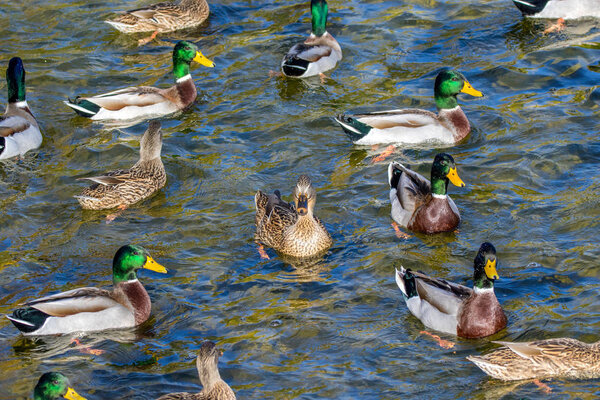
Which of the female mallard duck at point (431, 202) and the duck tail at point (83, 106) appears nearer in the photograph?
the female mallard duck at point (431, 202)

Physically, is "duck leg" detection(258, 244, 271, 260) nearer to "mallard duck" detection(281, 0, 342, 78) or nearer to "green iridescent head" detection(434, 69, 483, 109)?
"green iridescent head" detection(434, 69, 483, 109)

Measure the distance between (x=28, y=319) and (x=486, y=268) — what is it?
161 inches

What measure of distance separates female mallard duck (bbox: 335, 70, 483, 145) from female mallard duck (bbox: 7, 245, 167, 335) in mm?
4225

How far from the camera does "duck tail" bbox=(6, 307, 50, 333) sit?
28.1ft

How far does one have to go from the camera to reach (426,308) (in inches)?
349

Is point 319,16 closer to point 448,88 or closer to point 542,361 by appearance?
point 448,88

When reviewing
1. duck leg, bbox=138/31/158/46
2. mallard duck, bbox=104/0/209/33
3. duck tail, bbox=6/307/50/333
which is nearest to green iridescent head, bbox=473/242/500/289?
duck tail, bbox=6/307/50/333

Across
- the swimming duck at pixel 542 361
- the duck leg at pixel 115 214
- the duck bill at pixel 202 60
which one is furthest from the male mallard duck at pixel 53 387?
the duck bill at pixel 202 60

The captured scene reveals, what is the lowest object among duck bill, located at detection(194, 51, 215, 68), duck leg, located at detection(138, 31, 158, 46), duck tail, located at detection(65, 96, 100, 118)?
duck leg, located at detection(138, 31, 158, 46)

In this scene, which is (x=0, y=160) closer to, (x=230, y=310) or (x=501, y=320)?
(x=230, y=310)

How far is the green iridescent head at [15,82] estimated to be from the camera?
43.5ft

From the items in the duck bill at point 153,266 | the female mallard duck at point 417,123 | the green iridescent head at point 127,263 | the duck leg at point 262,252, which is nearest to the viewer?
the green iridescent head at point 127,263

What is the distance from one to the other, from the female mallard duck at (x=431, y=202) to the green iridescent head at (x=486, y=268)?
1.83m

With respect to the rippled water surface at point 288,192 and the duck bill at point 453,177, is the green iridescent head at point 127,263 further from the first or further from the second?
the duck bill at point 453,177
